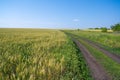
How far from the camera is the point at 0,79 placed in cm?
871

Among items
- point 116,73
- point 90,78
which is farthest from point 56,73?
point 116,73

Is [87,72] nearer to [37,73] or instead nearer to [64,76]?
[64,76]

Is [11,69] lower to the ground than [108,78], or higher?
higher

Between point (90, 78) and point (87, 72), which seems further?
point (87, 72)

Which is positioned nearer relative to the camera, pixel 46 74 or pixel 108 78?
pixel 46 74

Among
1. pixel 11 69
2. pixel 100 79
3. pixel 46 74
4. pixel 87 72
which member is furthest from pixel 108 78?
pixel 11 69

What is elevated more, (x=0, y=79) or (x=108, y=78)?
(x=0, y=79)

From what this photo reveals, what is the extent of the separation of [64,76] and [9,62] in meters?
3.63

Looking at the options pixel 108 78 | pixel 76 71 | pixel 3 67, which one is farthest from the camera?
pixel 76 71

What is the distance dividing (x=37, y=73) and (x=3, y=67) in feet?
6.87

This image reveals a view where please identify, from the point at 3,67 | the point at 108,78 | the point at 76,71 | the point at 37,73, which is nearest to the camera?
the point at 37,73

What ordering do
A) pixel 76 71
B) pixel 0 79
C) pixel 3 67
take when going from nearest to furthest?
pixel 0 79 → pixel 3 67 → pixel 76 71

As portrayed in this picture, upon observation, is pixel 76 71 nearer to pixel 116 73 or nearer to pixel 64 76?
pixel 64 76

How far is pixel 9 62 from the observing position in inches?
477
